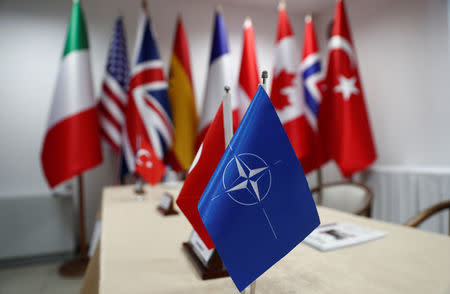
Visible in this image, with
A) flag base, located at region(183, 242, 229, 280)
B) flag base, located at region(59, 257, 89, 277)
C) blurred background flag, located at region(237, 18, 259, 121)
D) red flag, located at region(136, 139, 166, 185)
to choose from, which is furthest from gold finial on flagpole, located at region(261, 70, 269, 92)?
flag base, located at region(59, 257, 89, 277)

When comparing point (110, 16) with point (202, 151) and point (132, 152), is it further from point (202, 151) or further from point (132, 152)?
point (202, 151)

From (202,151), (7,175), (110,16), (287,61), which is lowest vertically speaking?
(7,175)

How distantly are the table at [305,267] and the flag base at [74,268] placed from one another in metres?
1.86

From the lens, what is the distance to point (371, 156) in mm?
2789

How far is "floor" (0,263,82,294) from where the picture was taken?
2285mm

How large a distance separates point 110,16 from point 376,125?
10.7 feet

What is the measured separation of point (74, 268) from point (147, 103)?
5.51 ft

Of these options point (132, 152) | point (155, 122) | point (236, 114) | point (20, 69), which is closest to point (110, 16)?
point (20, 69)

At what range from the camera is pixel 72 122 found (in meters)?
2.47

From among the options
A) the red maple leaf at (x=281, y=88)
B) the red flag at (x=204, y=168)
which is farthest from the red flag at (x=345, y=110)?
the red flag at (x=204, y=168)

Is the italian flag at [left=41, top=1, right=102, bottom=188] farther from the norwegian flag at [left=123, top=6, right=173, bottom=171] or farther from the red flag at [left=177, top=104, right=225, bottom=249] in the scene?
the red flag at [left=177, top=104, right=225, bottom=249]

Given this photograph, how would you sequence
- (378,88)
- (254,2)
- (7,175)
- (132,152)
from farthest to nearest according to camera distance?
(254,2), (378,88), (7,175), (132,152)

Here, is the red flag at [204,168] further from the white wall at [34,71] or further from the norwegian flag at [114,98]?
the white wall at [34,71]

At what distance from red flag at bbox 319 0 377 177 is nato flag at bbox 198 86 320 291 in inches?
93.4
